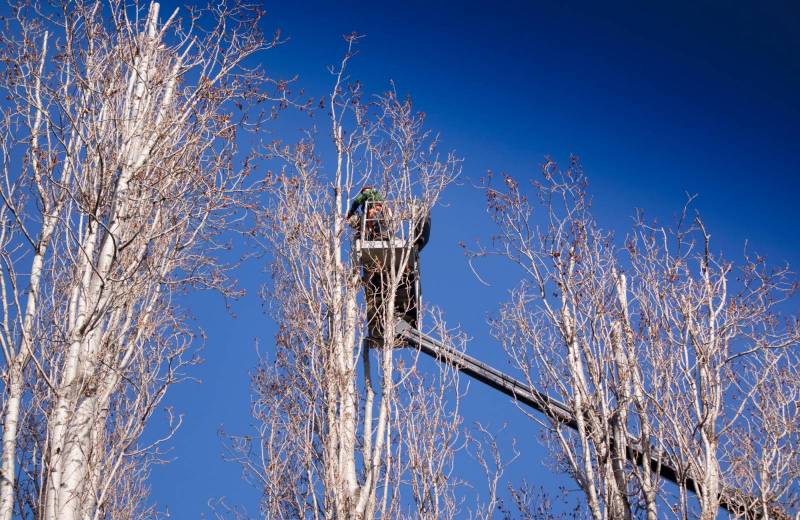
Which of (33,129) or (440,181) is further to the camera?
(440,181)

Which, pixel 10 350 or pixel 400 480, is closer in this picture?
pixel 10 350

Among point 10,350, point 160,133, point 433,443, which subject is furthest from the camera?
point 433,443

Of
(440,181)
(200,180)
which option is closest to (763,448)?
(440,181)

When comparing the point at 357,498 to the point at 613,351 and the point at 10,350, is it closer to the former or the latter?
the point at 613,351

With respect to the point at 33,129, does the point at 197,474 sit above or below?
above

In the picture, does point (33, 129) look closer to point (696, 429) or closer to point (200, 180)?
point (200, 180)

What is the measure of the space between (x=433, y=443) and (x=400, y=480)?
809 mm

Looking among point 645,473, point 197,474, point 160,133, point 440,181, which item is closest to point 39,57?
point 160,133

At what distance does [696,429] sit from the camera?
22.1 ft

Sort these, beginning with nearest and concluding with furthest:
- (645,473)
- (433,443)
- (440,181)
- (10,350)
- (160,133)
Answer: (10,350), (160,133), (645,473), (433,443), (440,181)

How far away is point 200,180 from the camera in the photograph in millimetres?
6785

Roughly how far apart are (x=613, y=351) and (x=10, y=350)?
514 centimetres

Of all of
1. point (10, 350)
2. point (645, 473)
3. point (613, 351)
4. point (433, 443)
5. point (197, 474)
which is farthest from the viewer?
point (197, 474)

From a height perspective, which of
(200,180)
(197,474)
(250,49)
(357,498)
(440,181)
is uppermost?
(197,474)
